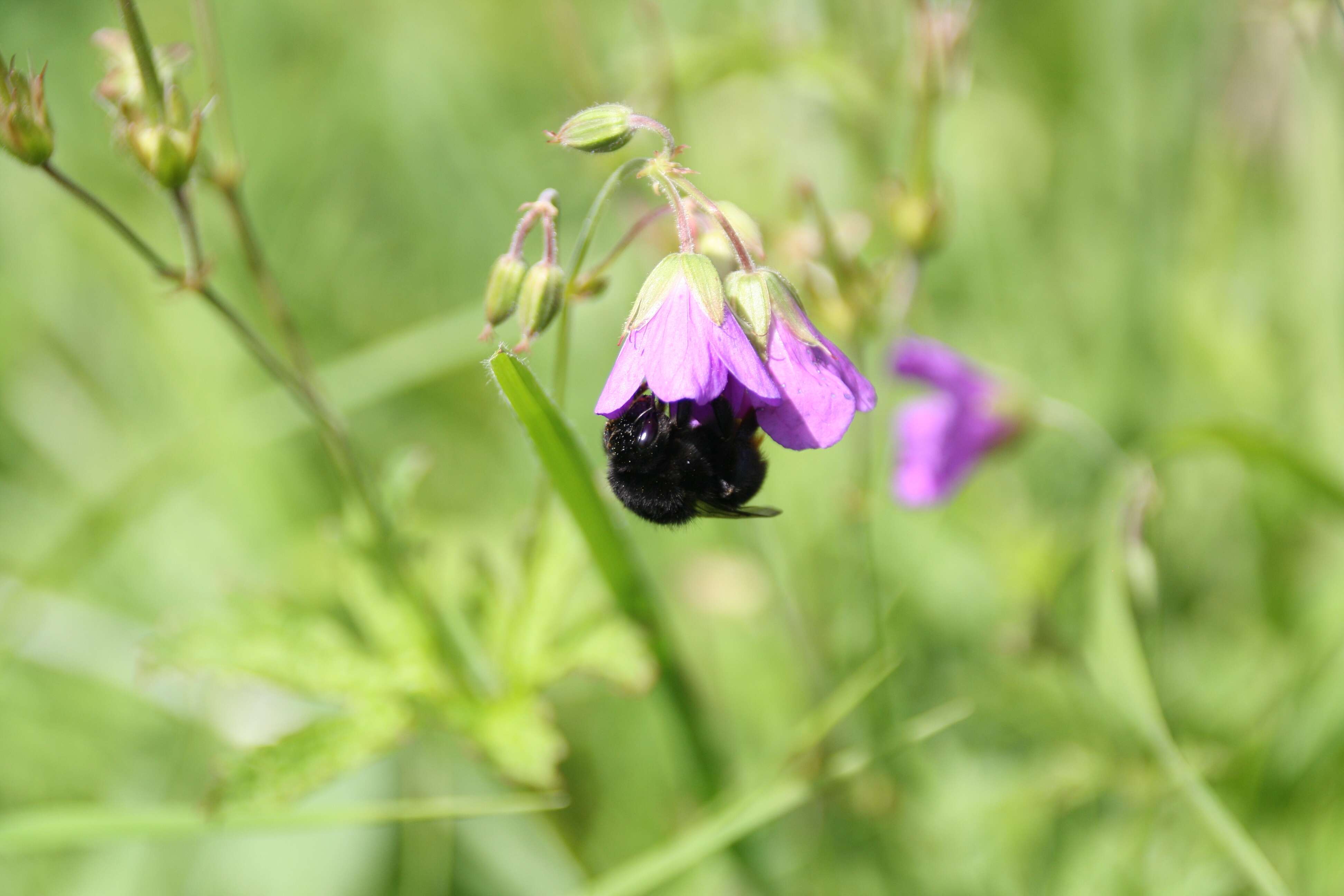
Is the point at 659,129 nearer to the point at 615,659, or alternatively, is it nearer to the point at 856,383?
the point at 856,383

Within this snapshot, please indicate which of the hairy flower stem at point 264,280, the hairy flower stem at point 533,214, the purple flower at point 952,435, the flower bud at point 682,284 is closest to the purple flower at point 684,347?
the flower bud at point 682,284

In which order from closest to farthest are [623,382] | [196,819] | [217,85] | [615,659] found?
1. [623,382]
2. [196,819]
3. [217,85]
4. [615,659]

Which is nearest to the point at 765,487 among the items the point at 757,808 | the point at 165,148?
the point at 757,808

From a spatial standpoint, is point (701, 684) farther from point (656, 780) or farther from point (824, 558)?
point (824, 558)

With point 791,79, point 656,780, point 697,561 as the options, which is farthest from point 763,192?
point 656,780

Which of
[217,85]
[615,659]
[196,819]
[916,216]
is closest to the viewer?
[196,819]

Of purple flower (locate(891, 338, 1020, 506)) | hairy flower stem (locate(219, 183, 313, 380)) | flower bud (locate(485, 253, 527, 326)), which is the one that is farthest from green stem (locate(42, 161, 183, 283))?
purple flower (locate(891, 338, 1020, 506))

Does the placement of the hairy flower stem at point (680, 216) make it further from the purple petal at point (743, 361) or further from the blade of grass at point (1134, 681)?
the blade of grass at point (1134, 681)
